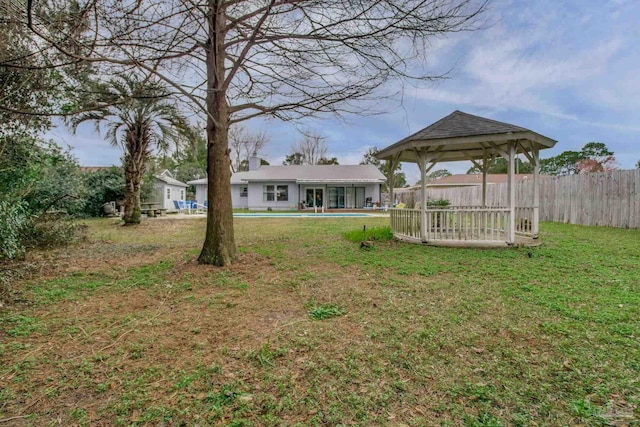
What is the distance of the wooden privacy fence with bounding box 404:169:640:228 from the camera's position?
10.8 metres

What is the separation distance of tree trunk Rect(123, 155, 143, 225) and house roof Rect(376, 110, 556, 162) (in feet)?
36.1

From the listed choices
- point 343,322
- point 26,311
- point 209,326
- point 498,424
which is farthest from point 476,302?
point 26,311

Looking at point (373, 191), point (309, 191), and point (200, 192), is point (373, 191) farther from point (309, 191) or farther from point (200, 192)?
point (200, 192)

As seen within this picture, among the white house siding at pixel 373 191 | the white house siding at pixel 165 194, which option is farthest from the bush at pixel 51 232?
the white house siding at pixel 373 191

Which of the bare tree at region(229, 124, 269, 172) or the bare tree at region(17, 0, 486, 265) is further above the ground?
the bare tree at region(229, 124, 269, 172)

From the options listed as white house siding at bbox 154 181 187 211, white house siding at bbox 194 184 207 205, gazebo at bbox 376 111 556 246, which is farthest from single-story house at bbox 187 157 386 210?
gazebo at bbox 376 111 556 246

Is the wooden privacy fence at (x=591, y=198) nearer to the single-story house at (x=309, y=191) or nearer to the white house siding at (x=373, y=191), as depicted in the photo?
the white house siding at (x=373, y=191)

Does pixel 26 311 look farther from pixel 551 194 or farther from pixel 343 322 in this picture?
pixel 551 194

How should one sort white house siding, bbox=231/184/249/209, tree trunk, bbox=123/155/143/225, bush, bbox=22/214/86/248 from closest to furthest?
bush, bbox=22/214/86/248 < tree trunk, bbox=123/155/143/225 < white house siding, bbox=231/184/249/209

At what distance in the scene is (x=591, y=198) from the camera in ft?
40.1

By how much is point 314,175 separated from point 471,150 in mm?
18336

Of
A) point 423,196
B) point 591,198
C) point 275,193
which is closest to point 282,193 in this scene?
point 275,193

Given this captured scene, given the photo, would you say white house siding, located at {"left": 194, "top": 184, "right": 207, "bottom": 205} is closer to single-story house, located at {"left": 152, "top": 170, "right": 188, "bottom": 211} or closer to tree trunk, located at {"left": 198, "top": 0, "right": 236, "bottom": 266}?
single-story house, located at {"left": 152, "top": 170, "right": 188, "bottom": 211}

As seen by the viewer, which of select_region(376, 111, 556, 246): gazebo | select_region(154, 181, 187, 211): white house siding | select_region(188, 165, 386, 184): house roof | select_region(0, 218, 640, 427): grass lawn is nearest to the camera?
select_region(0, 218, 640, 427): grass lawn
